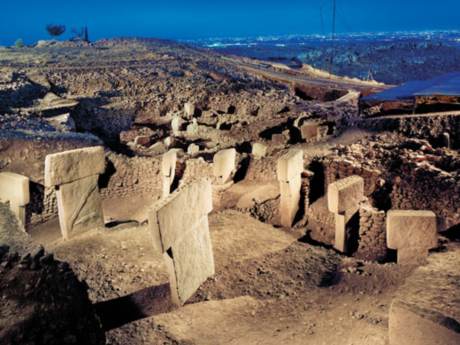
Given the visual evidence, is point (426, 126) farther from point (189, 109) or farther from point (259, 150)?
point (189, 109)

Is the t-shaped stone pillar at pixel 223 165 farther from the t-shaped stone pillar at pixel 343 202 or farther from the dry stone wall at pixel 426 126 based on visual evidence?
the dry stone wall at pixel 426 126

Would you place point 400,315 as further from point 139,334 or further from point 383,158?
point 383,158

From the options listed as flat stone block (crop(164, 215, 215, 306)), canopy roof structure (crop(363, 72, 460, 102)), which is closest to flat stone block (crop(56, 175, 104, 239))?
flat stone block (crop(164, 215, 215, 306))

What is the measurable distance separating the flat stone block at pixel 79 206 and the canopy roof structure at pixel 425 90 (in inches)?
347

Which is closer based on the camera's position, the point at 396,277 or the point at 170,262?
the point at 170,262

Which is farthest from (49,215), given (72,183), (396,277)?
(396,277)

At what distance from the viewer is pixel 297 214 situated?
8.23m

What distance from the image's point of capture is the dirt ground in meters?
4.18

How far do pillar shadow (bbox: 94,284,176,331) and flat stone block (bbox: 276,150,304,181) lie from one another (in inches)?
127

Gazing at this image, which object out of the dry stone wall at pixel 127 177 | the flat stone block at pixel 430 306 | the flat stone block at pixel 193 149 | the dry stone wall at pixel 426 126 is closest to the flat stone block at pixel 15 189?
the dry stone wall at pixel 127 177

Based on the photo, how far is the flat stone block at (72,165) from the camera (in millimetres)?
6629

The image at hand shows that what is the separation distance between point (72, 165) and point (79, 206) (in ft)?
2.58

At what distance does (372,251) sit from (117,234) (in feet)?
13.8

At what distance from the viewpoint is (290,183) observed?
772 cm
